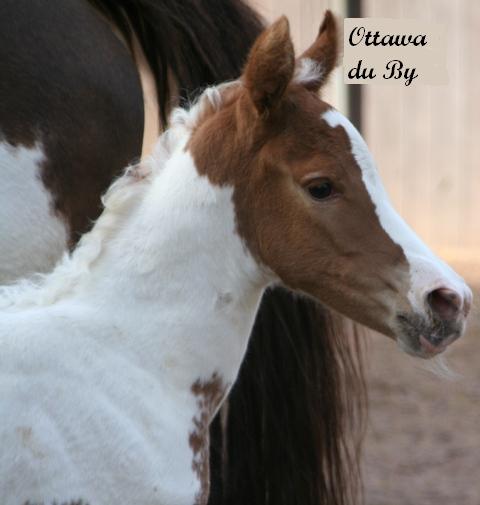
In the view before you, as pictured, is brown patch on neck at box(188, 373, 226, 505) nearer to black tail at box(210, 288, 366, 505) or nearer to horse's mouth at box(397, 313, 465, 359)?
horse's mouth at box(397, 313, 465, 359)

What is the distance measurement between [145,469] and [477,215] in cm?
566

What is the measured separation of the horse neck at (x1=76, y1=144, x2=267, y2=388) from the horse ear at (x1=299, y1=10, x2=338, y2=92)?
1.07ft

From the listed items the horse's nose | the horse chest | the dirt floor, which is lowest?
the dirt floor

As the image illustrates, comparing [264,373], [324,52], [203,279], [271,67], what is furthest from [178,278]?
[264,373]

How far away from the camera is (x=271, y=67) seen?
218 cm

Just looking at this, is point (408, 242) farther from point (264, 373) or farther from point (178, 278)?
point (264, 373)

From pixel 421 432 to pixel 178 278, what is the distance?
277 centimetres

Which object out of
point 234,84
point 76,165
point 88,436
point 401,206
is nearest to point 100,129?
point 76,165

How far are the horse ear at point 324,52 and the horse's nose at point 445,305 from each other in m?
0.53

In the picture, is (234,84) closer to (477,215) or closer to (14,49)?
(14,49)

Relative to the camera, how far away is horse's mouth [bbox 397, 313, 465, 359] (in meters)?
2.12

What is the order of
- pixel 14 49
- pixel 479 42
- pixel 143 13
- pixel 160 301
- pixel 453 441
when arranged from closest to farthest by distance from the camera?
pixel 160 301
pixel 14 49
pixel 143 13
pixel 453 441
pixel 479 42

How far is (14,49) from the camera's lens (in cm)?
264

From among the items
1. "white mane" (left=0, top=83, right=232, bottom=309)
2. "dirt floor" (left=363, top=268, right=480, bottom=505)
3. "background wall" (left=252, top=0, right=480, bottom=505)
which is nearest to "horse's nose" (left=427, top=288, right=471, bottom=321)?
"white mane" (left=0, top=83, right=232, bottom=309)
